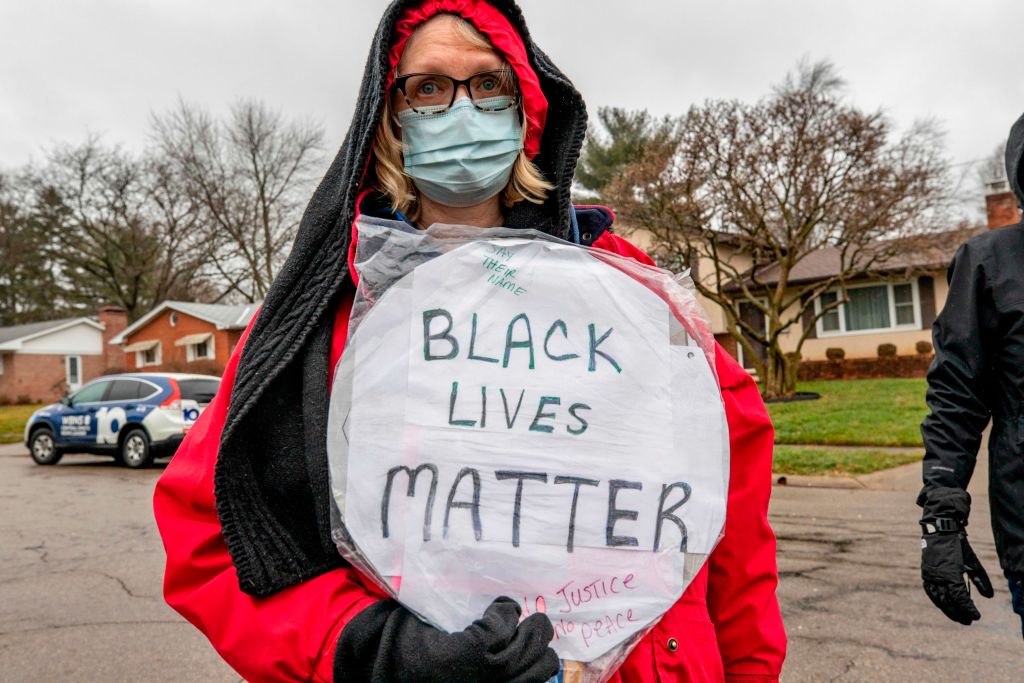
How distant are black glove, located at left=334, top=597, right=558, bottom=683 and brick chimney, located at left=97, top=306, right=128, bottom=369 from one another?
141 ft

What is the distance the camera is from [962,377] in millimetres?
2506

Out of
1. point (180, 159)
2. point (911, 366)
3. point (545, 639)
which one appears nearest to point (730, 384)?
point (545, 639)

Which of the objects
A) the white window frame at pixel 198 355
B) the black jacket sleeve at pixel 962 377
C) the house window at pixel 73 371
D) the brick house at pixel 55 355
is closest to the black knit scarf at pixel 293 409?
the black jacket sleeve at pixel 962 377

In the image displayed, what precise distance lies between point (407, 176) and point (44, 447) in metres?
16.1

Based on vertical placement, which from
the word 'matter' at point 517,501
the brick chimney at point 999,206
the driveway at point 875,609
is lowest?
the driveway at point 875,609

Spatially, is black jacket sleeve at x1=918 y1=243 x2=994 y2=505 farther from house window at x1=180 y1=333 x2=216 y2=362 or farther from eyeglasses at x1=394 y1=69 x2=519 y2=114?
house window at x1=180 y1=333 x2=216 y2=362

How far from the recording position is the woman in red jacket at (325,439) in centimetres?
115

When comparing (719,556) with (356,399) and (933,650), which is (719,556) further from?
(933,650)

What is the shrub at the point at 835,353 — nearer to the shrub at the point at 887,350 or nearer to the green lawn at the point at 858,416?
the shrub at the point at 887,350

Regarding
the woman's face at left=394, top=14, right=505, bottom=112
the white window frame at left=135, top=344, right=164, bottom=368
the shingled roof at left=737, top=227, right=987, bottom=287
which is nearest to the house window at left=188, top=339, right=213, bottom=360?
the white window frame at left=135, top=344, right=164, bottom=368

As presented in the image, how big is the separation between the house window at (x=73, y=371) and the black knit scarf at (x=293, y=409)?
148ft

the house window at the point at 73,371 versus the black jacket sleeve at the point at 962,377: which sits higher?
the house window at the point at 73,371

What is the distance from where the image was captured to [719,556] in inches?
56.1

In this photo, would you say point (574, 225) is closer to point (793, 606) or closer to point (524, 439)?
point (524, 439)
